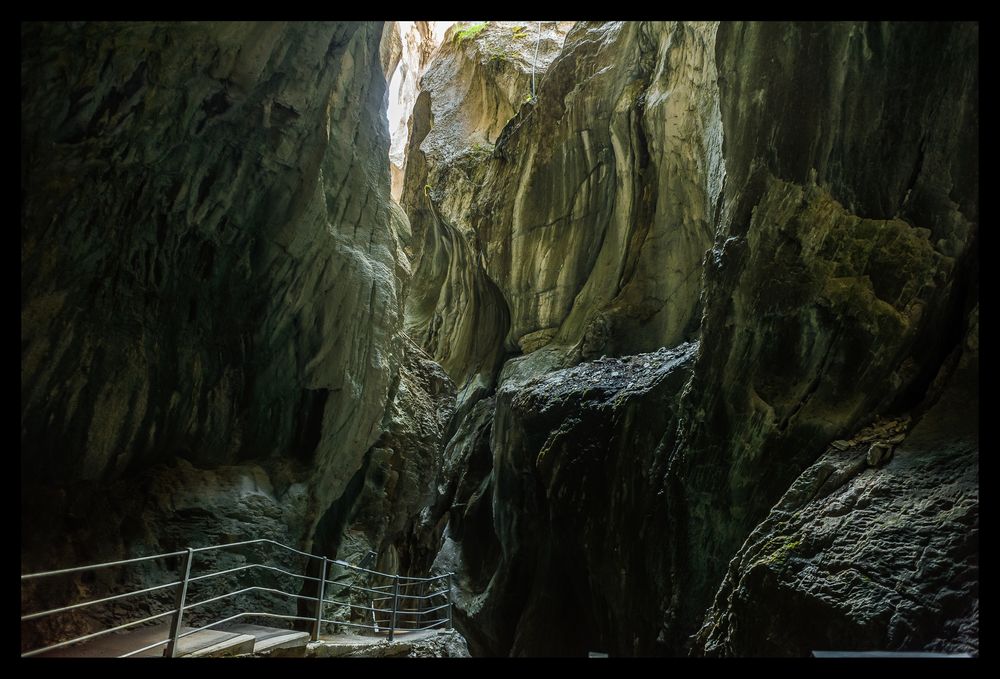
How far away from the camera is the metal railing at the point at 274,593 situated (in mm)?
3906

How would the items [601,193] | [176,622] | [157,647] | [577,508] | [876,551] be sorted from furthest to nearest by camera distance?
[601,193] < [577,508] < [876,551] < [157,647] < [176,622]

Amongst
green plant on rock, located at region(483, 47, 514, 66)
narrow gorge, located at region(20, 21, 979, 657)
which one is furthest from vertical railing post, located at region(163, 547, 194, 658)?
green plant on rock, located at region(483, 47, 514, 66)

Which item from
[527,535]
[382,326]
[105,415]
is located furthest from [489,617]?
[105,415]

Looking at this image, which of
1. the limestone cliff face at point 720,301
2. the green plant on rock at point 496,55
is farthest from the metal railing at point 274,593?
the green plant on rock at point 496,55

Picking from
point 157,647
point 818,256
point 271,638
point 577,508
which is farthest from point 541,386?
point 157,647

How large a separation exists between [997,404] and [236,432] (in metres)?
7.97

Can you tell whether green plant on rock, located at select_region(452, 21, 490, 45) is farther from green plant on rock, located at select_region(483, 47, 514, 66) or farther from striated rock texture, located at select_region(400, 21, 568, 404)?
green plant on rock, located at select_region(483, 47, 514, 66)

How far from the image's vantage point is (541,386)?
14297mm

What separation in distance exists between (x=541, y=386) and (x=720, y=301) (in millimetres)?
5985

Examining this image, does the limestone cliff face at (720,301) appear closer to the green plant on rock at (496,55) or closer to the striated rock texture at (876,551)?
the striated rock texture at (876,551)

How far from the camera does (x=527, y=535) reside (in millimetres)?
14031

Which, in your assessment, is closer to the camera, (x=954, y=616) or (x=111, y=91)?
(x=954, y=616)

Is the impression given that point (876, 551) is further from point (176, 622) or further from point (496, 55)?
point (496, 55)
